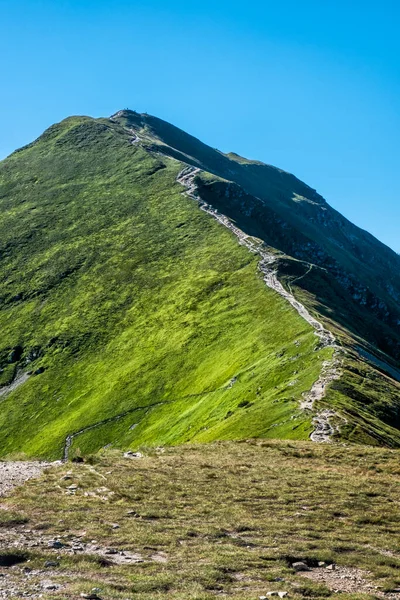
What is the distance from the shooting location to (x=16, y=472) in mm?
39312

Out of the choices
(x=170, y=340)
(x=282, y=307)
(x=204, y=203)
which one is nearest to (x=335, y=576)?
(x=282, y=307)

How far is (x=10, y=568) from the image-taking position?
20.4 meters

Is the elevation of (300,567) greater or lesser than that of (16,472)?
greater

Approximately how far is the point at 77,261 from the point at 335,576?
538ft

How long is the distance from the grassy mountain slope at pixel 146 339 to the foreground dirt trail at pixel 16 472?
25.0m

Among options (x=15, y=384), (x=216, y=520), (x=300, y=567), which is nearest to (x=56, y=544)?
(x=216, y=520)

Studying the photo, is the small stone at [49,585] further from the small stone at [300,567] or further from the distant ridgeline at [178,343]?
the distant ridgeline at [178,343]

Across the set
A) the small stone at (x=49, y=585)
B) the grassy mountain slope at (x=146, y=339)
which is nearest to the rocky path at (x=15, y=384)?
the grassy mountain slope at (x=146, y=339)

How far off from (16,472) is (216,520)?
17.2 metres

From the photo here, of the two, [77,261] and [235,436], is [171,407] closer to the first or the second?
[235,436]

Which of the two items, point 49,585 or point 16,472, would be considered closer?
point 49,585

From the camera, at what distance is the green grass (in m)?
20.5

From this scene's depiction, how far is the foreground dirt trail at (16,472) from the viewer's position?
34.1 meters

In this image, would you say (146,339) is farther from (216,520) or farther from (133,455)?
(216,520)
